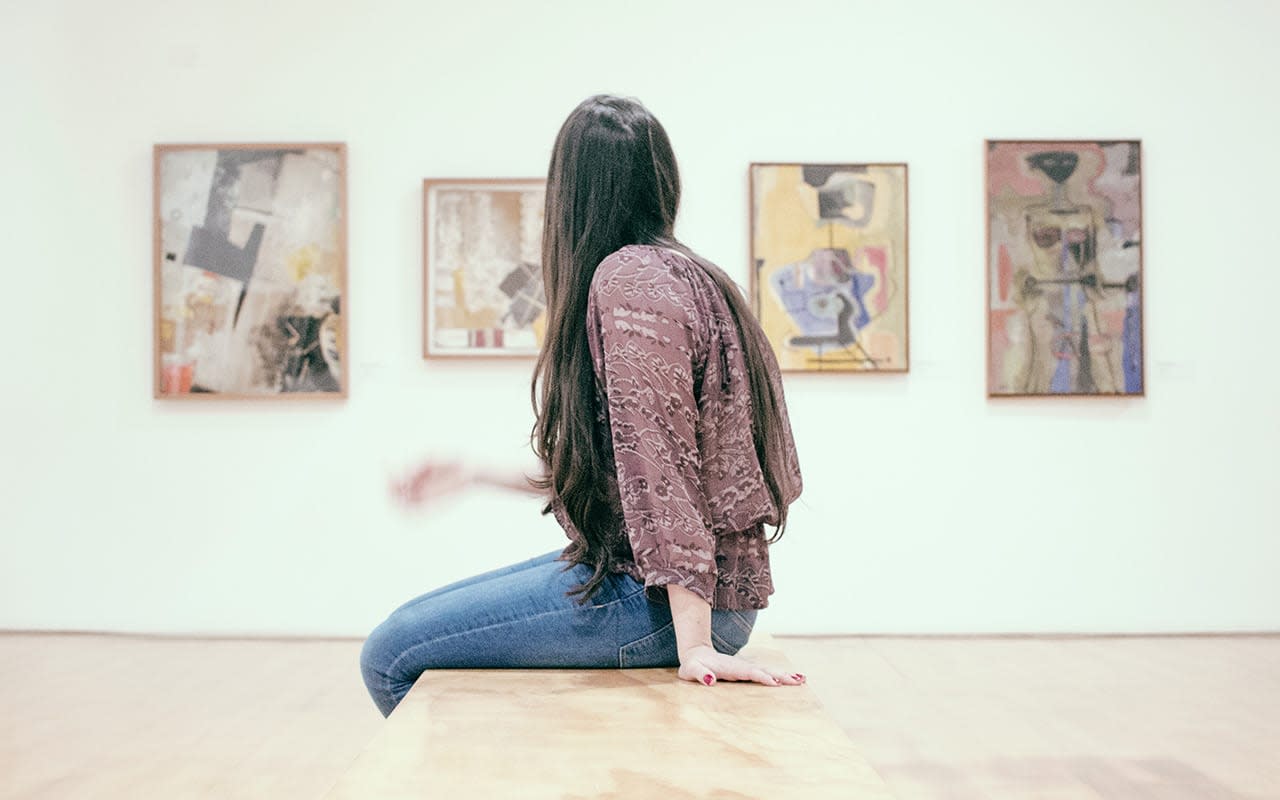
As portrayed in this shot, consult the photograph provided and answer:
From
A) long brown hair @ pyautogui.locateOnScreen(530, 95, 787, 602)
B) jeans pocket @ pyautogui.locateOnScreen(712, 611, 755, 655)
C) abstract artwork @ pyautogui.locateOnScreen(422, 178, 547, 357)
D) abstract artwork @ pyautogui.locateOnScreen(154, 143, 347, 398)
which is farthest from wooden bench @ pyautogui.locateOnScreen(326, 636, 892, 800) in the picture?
abstract artwork @ pyautogui.locateOnScreen(154, 143, 347, 398)

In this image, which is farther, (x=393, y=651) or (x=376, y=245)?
(x=376, y=245)

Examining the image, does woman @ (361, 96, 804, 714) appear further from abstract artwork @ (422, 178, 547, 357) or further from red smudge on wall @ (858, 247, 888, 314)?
red smudge on wall @ (858, 247, 888, 314)

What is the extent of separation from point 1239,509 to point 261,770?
4243mm

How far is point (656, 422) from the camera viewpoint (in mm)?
1598

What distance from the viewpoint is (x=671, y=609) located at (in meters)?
1.62

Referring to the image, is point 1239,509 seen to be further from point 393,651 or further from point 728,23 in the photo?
point 393,651

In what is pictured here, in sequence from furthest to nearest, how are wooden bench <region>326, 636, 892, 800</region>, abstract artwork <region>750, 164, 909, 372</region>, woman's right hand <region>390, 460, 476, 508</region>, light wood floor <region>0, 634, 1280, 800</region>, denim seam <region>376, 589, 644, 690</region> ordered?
→ abstract artwork <region>750, 164, 909, 372</region> → light wood floor <region>0, 634, 1280, 800</region> → woman's right hand <region>390, 460, 476, 508</region> → denim seam <region>376, 589, 644, 690</region> → wooden bench <region>326, 636, 892, 800</region>

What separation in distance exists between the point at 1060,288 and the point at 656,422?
369 cm

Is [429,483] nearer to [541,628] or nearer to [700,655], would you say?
[541,628]

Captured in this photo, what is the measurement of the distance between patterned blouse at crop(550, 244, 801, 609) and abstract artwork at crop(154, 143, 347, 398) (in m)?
3.31

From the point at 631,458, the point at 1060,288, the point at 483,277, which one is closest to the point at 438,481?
the point at 631,458

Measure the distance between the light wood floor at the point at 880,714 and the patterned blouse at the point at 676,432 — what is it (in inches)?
8.6

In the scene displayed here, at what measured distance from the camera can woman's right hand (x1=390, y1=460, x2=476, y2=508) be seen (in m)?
1.83

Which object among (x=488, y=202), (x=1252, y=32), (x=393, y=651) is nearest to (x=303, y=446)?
(x=488, y=202)
